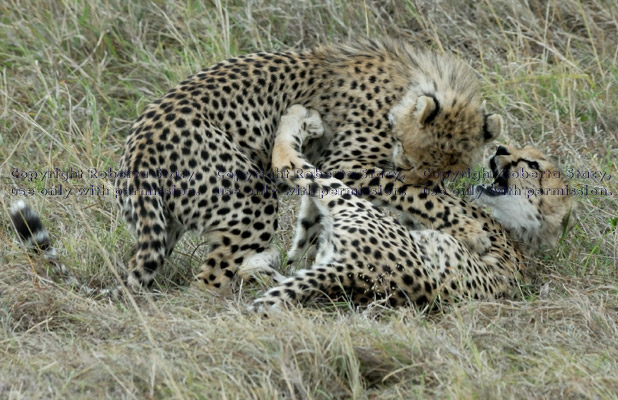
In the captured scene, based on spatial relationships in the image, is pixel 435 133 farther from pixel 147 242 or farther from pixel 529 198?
pixel 147 242

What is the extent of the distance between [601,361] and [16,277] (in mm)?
2111

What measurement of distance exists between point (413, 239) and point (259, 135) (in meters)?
0.78

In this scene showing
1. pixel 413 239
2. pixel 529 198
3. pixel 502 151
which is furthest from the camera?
pixel 502 151

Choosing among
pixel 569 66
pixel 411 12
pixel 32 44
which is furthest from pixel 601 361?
pixel 32 44

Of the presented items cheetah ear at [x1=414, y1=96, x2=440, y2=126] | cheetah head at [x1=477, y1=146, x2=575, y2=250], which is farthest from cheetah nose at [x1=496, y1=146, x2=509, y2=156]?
cheetah ear at [x1=414, y1=96, x2=440, y2=126]

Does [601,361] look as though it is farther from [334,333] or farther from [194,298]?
[194,298]

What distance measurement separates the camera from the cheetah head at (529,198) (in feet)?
14.3

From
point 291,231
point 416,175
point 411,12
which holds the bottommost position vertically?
point 291,231

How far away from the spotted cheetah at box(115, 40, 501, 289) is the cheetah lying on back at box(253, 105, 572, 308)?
0.11 m

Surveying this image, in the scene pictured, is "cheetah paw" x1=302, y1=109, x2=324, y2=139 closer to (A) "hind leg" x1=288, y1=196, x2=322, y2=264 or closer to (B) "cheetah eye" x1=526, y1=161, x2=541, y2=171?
(A) "hind leg" x1=288, y1=196, x2=322, y2=264

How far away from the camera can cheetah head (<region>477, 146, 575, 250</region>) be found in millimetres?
4363

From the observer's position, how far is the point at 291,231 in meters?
4.64

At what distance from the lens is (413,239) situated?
13.3 feet

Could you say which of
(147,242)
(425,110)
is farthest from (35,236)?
(425,110)
